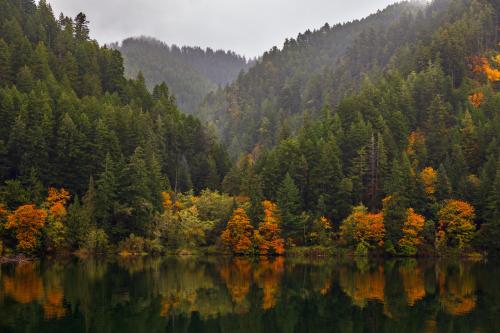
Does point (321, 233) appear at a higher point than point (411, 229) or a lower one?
lower

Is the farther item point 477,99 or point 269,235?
point 477,99

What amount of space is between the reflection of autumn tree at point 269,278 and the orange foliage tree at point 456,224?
93.5 ft

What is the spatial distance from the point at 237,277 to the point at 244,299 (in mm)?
16337

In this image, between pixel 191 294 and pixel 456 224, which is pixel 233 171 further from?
pixel 191 294

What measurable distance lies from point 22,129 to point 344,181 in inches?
Answer: 2268

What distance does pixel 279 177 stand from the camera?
366 ft

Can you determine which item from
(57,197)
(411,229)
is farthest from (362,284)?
(57,197)

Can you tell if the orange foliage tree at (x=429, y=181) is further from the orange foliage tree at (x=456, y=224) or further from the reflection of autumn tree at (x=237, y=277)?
the reflection of autumn tree at (x=237, y=277)

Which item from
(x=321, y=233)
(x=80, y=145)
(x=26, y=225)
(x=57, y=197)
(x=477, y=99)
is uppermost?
(x=477, y=99)

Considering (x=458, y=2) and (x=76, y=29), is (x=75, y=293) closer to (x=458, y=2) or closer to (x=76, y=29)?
(x=76, y=29)

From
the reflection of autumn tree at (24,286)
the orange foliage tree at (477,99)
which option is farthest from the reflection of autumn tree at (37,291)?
the orange foliage tree at (477,99)

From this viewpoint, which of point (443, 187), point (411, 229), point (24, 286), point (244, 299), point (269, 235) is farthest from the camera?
point (443, 187)

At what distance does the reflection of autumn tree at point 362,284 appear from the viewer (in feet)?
152

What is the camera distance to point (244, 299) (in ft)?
147
